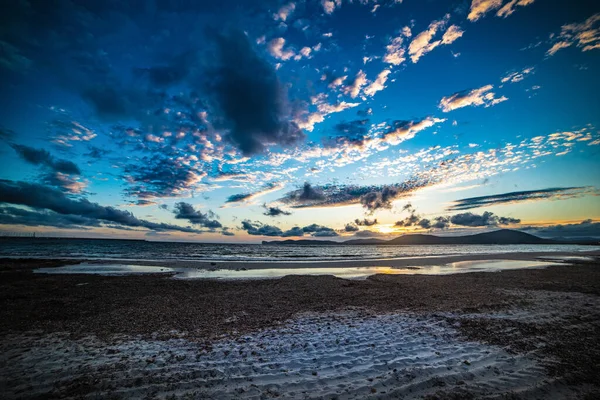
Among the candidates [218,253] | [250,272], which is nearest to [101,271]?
[250,272]

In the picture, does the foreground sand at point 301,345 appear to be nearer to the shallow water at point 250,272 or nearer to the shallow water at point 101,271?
the shallow water at point 250,272

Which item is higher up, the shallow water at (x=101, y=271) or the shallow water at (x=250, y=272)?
the shallow water at (x=101, y=271)

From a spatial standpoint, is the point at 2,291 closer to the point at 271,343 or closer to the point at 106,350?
the point at 106,350

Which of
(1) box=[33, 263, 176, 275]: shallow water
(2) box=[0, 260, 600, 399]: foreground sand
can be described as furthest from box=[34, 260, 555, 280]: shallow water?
(2) box=[0, 260, 600, 399]: foreground sand

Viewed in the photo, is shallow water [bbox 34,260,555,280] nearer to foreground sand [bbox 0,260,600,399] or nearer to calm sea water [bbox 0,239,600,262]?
foreground sand [bbox 0,260,600,399]

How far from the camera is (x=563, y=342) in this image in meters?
8.95

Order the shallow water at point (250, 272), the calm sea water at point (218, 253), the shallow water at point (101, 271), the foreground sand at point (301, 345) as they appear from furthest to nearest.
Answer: the calm sea water at point (218, 253), the shallow water at point (101, 271), the shallow water at point (250, 272), the foreground sand at point (301, 345)

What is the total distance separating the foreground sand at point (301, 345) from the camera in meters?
6.29

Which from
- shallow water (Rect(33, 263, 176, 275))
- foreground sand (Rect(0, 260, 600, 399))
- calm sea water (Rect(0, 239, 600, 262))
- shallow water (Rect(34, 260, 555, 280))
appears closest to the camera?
foreground sand (Rect(0, 260, 600, 399))

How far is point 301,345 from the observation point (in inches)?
353

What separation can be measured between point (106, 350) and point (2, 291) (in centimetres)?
1669

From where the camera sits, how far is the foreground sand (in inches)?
247

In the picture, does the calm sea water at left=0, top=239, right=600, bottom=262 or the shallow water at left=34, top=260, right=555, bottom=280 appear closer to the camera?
the shallow water at left=34, top=260, right=555, bottom=280

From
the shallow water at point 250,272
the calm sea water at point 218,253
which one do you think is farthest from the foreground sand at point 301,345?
the calm sea water at point 218,253
